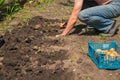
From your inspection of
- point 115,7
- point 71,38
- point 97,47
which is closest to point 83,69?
point 97,47

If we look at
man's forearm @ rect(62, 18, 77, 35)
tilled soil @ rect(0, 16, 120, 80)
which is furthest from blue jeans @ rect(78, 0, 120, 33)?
tilled soil @ rect(0, 16, 120, 80)

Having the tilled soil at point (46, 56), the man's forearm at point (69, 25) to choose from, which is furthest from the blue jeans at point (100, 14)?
the tilled soil at point (46, 56)

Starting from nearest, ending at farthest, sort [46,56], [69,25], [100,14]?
1. [46,56]
2. [69,25]
3. [100,14]

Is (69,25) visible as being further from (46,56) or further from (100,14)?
(46,56)

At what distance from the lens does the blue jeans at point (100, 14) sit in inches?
264

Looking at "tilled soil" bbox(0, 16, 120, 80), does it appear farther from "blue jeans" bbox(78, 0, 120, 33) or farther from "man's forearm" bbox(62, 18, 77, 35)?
"blue jeans" bbox(78, 0, 120, 33)

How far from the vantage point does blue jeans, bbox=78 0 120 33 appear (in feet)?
22.0

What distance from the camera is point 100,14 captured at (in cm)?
675

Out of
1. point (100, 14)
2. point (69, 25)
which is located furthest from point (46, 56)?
point (100, 14)

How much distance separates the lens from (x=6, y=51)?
6.07 metres

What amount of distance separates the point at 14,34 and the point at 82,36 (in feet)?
4.35

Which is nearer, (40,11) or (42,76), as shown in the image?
(42,76)

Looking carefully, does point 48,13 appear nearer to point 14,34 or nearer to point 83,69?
point 14,34

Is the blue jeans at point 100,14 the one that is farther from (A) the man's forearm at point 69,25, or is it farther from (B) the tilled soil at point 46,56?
(B) the tilled soil at point 46,56
